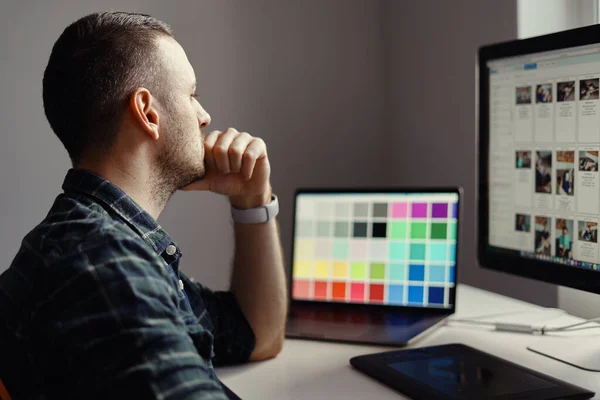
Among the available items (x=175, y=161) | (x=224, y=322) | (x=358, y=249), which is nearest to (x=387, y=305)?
(x=358, y=249)

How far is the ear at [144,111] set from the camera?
0.94m

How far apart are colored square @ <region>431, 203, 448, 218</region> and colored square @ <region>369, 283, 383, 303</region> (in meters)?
0.18

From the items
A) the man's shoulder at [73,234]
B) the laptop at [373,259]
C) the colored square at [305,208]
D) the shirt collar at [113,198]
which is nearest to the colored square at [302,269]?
the laptop at [373,259]

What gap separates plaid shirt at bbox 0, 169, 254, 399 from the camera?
25.9 inches

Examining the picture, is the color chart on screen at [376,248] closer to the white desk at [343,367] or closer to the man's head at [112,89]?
the white desk at [343,367]

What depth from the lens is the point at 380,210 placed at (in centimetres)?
144

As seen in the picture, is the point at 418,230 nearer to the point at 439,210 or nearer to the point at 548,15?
the point at 439,210

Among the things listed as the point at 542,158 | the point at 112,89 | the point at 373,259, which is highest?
the point at 112,89

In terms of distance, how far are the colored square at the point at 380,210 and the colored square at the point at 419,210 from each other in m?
0.06

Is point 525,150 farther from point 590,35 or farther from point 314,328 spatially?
point 314,328

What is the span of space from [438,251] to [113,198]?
71cm

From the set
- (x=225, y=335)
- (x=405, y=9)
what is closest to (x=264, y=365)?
(x=225, y=335)

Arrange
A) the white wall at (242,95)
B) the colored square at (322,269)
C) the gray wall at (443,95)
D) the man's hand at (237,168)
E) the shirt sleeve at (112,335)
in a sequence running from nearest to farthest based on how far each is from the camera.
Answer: the shirt sleeve at (112,335), the man's hand at (237,168), the colored square at (322,269), the white wall at (242,95), the gray wall at (443,95)

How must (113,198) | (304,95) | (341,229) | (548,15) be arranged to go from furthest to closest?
(304,95) → (548,15) → (341,229) → (113,198)
